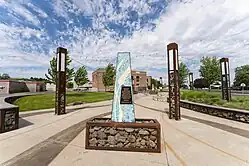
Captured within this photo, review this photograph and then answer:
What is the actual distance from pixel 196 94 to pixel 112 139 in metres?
12.7

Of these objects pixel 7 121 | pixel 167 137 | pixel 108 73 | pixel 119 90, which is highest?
pixel 108 73

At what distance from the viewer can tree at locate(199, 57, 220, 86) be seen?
24.3m

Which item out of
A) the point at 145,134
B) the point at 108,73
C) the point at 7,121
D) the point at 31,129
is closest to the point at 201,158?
the point at 145,134

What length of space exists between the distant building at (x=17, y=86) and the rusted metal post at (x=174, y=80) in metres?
33.1

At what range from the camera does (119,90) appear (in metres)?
5.05

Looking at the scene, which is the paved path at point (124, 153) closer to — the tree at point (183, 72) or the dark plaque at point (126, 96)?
the dark plaque at point (126, 96)

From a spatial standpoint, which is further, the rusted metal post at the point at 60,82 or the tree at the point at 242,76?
the tree at the point at 242,76

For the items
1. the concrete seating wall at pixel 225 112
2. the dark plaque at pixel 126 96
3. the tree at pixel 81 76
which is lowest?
the concrete seating wall at pixel 225 112

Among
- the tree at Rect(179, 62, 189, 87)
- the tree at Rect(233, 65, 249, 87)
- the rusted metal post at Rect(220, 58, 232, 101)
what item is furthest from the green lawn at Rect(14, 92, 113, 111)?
the tree at Rect(233, 65, 249, 87)

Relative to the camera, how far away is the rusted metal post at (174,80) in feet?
26.8

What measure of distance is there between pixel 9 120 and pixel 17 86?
109ft

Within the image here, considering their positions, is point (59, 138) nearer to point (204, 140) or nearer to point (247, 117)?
point (204, 140)

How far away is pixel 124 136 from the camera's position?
4.24 metres

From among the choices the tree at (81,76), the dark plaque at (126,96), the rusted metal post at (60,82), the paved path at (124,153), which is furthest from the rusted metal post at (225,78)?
the tree at (81,76)
